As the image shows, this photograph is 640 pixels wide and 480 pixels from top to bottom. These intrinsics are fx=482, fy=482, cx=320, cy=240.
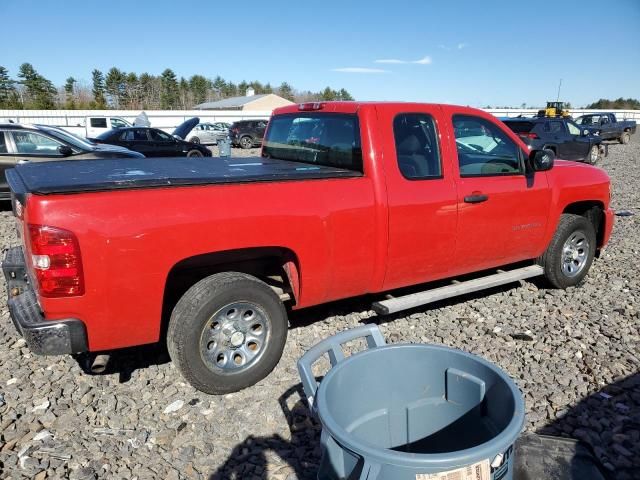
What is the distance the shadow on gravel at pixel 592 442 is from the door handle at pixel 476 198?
167 cm

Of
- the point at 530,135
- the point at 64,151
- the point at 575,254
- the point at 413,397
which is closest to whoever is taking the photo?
the point at 413,397

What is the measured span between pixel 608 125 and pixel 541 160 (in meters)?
25.2

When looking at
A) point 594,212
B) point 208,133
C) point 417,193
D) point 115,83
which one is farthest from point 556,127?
point 115,83

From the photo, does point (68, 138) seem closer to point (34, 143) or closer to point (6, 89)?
point (34, 143)

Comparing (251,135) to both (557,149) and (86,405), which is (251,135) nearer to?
(557,149)

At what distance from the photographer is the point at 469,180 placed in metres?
4.06

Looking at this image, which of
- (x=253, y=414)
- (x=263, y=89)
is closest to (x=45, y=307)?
(x=253, y=414)

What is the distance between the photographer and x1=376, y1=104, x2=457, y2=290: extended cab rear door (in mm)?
3684

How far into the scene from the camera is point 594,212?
5.35 metres

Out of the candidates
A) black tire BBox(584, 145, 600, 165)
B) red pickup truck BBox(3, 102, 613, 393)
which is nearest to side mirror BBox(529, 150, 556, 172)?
red pickup truck BBox(3, 102, 613, 393)

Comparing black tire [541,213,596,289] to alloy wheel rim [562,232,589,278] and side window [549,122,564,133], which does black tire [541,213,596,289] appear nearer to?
alloy wheel rim [562,232,589,278]

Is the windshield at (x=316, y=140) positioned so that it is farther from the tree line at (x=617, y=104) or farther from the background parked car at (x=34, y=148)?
the tree line at (x=617, y=104)

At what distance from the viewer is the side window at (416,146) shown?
379 cm

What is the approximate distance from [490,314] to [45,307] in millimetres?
3736
